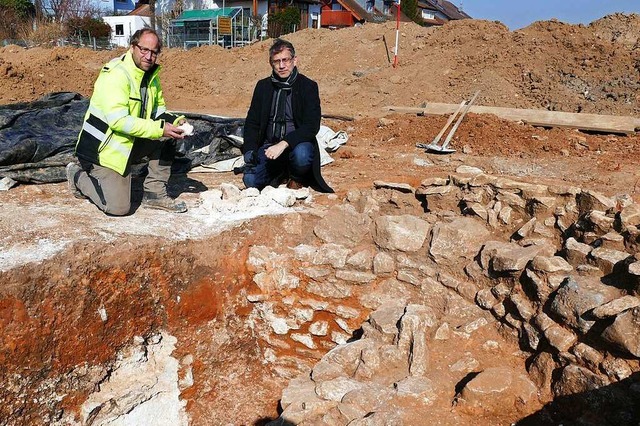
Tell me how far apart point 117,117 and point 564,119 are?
7.29 m

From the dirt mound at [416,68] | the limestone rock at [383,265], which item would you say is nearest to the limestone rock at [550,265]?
the limestone rock at [383,265]

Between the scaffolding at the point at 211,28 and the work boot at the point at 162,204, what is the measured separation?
23.0 meters

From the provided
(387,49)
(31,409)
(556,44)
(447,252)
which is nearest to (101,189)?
(31,409)

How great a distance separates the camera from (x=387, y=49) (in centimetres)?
1497

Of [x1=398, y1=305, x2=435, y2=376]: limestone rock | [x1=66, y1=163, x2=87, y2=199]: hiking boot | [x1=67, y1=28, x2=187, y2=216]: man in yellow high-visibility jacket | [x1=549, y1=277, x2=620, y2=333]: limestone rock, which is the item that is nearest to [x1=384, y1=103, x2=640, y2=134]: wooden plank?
[x1=549, y1=277, x2=620, y2=333]: limestone rock

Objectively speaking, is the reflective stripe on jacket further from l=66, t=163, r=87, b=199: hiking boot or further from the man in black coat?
the man in black coat

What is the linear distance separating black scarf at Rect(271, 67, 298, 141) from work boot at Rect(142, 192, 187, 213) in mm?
1217

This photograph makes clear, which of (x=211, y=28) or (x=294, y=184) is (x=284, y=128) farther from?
(x=211, y=28)

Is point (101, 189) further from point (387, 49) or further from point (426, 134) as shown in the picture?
point (387, 49)

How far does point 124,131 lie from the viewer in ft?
13.0

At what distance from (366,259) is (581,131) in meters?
5.75

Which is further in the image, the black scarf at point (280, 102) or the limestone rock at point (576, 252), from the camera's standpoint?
the black scarf at point (280, 102)

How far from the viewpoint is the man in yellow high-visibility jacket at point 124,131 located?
3939 millimetres

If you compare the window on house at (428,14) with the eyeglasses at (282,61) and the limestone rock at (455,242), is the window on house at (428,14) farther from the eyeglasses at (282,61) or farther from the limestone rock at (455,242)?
the limestone rock at (455,242)
